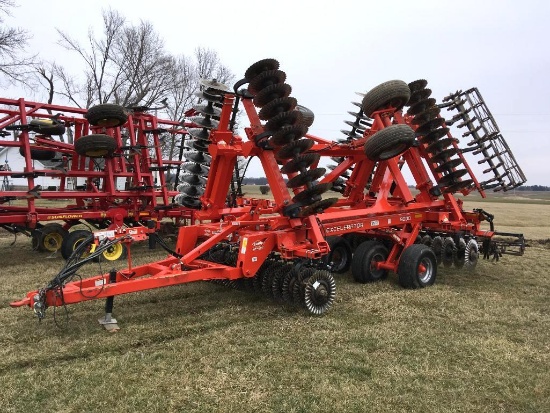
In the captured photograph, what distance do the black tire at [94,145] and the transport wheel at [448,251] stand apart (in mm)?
6234

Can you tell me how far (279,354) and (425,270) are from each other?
3.52m

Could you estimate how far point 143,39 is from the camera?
3127 centimetres

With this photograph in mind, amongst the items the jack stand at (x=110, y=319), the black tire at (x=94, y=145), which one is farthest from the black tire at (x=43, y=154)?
the jack stand at (x=110, y=319)

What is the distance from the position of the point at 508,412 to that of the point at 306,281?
2.40 metres

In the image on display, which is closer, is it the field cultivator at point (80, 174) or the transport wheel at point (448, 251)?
the transport wheel at point (448, 251)

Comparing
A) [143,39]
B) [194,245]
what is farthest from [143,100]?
[194,245]

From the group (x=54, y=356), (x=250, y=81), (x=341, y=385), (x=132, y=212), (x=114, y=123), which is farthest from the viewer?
(x=132, y=212)

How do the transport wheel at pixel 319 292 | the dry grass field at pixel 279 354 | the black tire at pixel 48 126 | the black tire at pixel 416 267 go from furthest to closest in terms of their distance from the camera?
the black tire at pixel 48 126, the black tire at pixel 416 267, the transport wheel at pixel 319 292, the dry grass field at pixel 279 354

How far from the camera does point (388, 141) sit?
6.23 m

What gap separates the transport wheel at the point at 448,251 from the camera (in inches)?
295

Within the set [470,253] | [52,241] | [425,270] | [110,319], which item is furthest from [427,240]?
[52,241]

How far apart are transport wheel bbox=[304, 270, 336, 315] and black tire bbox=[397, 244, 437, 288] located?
68.3 inches

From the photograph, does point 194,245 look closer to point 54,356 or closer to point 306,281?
point 306,281

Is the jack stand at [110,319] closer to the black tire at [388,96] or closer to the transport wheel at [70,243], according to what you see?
the transport wheel at [70,243]
